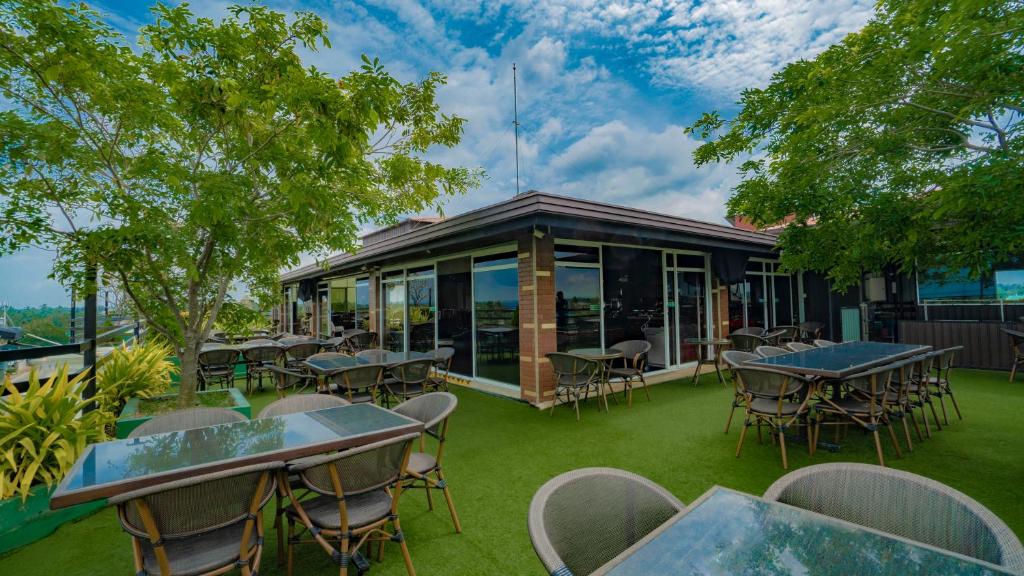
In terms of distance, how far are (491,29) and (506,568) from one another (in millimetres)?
9332

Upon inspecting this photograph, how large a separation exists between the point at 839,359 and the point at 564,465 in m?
3.03

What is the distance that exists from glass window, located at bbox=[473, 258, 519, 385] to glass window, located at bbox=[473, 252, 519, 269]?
0.34ft

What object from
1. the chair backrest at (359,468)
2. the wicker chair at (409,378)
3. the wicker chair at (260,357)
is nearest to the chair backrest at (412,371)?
the wicker chair at (409,378)

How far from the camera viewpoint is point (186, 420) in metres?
2.72

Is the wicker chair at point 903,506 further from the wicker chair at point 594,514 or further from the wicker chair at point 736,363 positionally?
the wicker chair at point 736,363

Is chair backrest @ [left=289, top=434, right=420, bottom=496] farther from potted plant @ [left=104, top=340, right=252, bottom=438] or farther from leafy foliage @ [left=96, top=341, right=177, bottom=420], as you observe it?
leafy foliage @ [left=96, top=341, right=177, bottom=420]

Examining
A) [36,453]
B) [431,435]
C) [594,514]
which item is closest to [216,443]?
[431,435]

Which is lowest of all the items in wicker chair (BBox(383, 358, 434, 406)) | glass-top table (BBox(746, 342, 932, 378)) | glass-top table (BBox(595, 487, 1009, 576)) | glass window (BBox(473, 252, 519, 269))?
wicker chair (BBox(383, 358, 434, 406))

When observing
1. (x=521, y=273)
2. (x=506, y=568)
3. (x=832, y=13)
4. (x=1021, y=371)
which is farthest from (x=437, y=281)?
(x=1021, y=371)

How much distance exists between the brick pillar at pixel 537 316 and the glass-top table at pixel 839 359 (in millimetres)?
Result: 2551

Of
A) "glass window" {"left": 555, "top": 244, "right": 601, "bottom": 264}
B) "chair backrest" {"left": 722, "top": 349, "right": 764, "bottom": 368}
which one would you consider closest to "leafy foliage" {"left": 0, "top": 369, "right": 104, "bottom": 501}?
"glass window" {"left": 555, "top": 244, "right": 601, "bottom": 264}

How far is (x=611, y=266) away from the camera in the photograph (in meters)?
7.07

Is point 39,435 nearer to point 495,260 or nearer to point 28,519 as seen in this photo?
point 28,519

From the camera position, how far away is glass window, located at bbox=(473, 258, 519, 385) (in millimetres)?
6672
